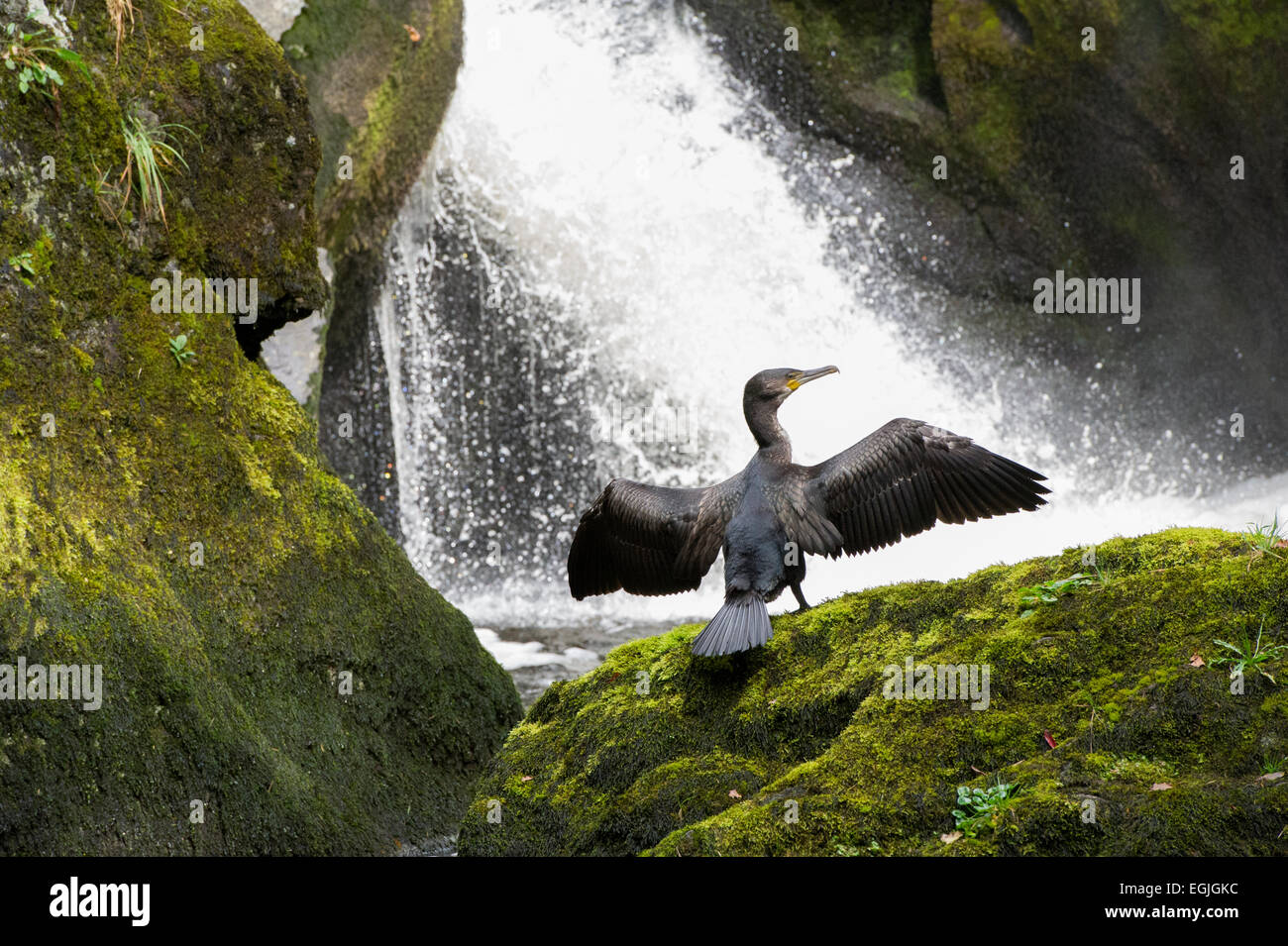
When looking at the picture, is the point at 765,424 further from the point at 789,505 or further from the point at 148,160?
the point at 148,160

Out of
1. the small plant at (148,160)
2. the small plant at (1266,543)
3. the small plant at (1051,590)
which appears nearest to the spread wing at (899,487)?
the small plant at (1051,590)

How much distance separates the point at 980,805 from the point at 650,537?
2.33 metres

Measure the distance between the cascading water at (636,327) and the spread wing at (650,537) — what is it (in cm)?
466

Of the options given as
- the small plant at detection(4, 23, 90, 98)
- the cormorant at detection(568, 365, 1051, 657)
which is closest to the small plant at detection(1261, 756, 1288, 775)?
the cormorant at detection(568, 365, 1051, 657)

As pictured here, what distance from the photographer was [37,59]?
5.24 m

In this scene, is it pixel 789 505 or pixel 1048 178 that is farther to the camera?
pixel 1048 178

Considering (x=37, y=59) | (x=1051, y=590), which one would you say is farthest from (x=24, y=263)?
(x=1051, y=590)

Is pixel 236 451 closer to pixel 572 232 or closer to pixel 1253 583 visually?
pixel 1253 583

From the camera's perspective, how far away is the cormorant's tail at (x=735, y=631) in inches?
170

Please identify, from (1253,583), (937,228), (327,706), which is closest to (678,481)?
(937,228)

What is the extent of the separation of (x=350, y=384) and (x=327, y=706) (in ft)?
17.6

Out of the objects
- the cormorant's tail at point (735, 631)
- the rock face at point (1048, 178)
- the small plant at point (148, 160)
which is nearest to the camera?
the cormorant's tail at point (735, 631)

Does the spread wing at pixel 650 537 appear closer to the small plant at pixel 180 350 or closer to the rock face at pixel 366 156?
the small plant at pixel 180 350

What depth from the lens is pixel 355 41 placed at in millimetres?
10023
